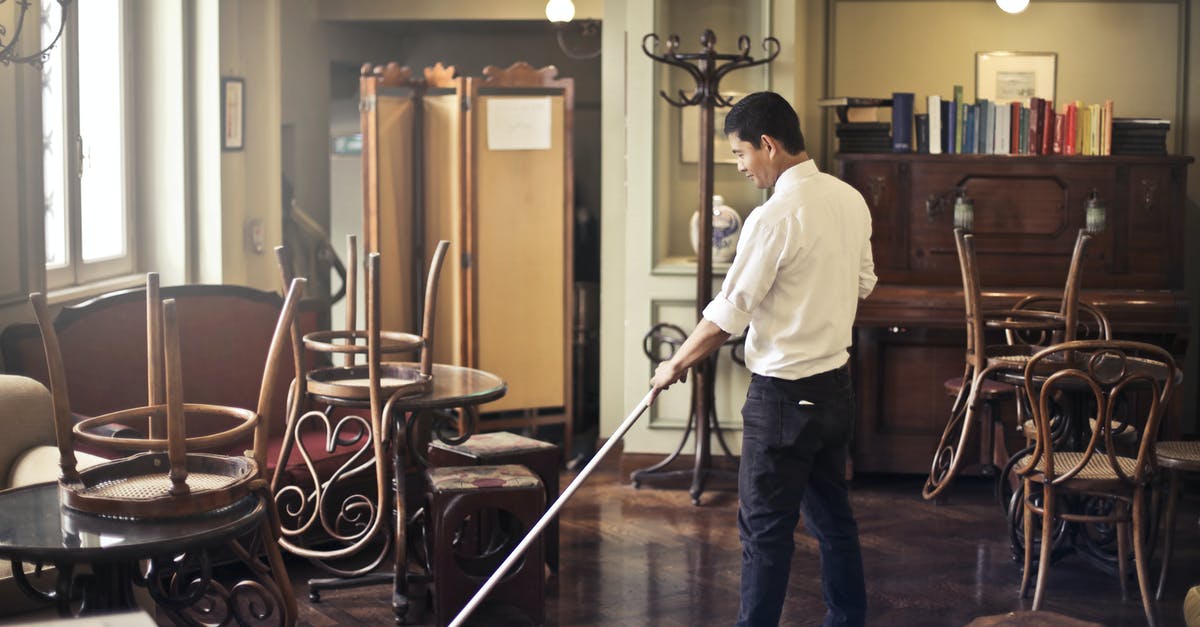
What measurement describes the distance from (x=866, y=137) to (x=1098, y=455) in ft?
6.94

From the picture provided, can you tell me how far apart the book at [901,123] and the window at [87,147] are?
10.5 feet

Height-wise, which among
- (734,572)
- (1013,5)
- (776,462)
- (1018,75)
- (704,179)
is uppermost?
(1013,5)

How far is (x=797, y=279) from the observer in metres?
3.19

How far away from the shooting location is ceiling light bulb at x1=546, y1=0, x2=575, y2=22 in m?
7.17

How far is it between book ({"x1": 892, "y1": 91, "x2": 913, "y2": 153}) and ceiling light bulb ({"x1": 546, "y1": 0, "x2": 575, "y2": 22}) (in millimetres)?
2123

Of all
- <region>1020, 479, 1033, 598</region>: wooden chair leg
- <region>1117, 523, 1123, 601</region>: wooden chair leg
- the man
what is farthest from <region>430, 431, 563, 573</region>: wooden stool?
<region>1117, 523, 1123, 601</region>: wooden chair leg

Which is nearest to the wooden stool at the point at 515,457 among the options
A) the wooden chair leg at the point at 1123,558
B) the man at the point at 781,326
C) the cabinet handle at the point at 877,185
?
the man at the point at 781,326

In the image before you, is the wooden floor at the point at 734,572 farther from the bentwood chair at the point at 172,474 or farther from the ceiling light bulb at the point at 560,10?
the ceiling light bulb at the point at 560,10

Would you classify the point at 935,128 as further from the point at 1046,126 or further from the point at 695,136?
the point at 695,136

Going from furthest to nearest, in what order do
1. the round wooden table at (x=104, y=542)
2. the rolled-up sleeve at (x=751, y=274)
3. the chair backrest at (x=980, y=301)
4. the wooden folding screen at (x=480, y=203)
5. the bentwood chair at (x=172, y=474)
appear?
1. the wooden folding screen at (x=480, y=203)
2. the chair backrest at (x=980, y=301)
3. the rolled-up sleeve at (x=751, y=274)
4. the bentwood chair at (x=172, y=474)
5. the round wooden table at (x=104, y=542)

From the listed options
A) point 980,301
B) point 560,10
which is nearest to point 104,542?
point 980,301

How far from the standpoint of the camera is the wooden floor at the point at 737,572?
3.99 m

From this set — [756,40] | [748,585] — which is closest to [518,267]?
[756,40]

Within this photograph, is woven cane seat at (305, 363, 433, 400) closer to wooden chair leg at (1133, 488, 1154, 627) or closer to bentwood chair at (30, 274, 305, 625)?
bentwood chair at (30, 274, 305, 625)
